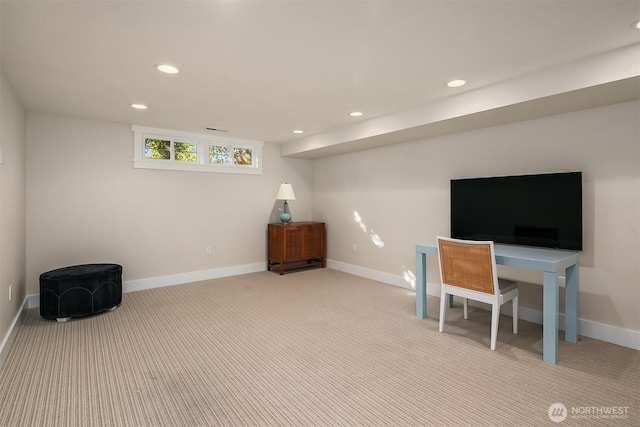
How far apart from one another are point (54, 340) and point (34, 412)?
4.01ft

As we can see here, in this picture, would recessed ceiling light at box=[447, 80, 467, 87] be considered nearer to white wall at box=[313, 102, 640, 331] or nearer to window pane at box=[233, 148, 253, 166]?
white wall at box=[313, 102, 640, 331]

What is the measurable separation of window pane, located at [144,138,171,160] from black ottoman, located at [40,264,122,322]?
5.74 feet

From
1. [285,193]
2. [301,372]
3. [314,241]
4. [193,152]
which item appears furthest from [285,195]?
[301,372]

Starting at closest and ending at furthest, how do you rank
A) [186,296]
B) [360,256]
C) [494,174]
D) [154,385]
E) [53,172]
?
1. [154,385]
2. [494,174]
3. [53,172]
4. [186,296]
5. [360,256]

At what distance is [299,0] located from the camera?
5.70 ft

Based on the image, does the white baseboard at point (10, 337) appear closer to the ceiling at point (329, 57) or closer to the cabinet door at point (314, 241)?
the ceiling at point (329, 57)

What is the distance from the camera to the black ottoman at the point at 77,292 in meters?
3.36

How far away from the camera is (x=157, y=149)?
4.79 meters

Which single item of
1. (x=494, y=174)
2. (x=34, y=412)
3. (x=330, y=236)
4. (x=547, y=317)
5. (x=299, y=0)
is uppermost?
(x=299, y=0)

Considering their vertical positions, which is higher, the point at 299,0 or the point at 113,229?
the point at 299,0

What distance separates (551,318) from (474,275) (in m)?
0.61

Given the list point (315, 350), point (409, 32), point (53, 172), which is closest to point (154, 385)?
point (315, 350)

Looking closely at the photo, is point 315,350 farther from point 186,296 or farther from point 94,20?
point 94,20

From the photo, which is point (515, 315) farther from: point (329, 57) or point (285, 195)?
point (285, 195)
